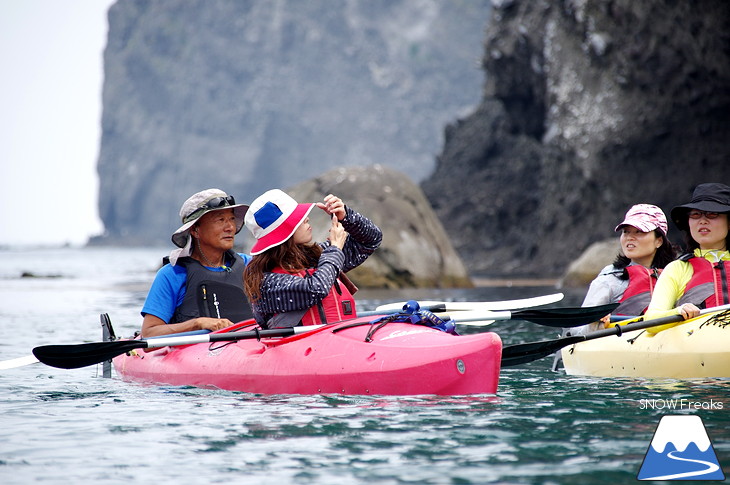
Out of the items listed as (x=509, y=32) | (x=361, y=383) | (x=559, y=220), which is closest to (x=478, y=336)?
(x=361, y=383)

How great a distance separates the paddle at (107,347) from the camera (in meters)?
5.98

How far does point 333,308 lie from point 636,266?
247cm

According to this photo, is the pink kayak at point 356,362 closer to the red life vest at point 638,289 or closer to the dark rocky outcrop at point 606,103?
the red life vest at point 638,289

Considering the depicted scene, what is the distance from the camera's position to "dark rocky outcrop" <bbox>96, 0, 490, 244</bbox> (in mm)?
146000

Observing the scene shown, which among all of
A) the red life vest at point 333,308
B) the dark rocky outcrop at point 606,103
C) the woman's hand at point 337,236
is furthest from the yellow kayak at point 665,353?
the dark rocky outcrop at point 606,103

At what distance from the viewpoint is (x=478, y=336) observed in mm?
5336

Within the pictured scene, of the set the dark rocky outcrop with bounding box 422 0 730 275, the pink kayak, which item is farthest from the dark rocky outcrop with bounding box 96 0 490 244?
the pink kayak

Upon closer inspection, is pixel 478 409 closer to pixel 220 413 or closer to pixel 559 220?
pixel 220 413

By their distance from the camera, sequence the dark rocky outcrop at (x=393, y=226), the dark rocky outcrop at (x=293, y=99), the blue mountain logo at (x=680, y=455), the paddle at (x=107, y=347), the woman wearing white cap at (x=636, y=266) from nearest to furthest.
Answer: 1. the blue mountain logo at (x=680, y=455)
2. the paddle at (x=107, y=347)
3. the woman wearing white cap at (x=636, y=266)
4. the dark rocky outcrop at (x=393, y=226)
5. the dark rocky outcrop at (x=293, y=99)

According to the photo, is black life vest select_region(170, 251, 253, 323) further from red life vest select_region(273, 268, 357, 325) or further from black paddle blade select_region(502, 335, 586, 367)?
black paddle blade select_region(502, 335, 586, 367)

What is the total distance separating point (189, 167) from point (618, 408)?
474ft

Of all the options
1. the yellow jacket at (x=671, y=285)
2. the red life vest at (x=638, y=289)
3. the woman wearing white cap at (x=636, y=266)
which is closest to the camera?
the yellow jacket at (x=671, y=285)

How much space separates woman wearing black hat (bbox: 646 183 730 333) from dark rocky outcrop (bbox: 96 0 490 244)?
13541 centimetres

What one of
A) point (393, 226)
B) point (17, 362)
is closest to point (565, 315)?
point (17, 362)
